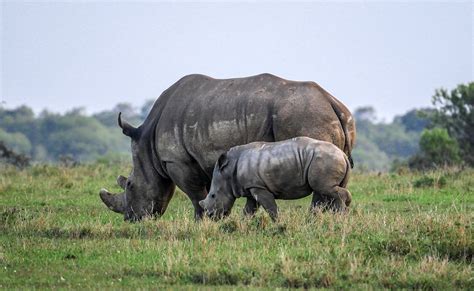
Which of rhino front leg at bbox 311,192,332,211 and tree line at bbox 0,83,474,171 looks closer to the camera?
rhino front leg at bbox 311,192,332,211

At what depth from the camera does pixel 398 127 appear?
304 feet

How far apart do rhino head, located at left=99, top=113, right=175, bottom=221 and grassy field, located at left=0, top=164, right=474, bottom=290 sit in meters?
0.45

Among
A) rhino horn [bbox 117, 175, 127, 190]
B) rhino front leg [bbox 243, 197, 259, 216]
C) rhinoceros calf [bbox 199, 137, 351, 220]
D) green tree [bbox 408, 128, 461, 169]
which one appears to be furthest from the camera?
green tree [bbox 408, 128, 461, 169]

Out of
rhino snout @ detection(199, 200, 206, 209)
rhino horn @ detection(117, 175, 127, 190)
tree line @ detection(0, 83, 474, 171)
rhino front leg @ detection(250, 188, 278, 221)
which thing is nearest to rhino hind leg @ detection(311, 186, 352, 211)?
rhino front leg @ detection(250, 188, 278, 221)

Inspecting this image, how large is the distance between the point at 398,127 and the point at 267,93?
78.3 metres

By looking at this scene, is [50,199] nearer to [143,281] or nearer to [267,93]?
[267,93]

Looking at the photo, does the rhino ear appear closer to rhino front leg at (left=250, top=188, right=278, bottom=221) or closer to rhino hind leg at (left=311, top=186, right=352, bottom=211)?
rhino front leg at (left=250, top=188, right=278, bottom=221)

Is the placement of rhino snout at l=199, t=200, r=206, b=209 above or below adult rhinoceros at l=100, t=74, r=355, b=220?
below

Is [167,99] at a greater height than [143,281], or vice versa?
[167,99]

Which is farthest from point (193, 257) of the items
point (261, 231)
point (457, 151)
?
point (457, 151)

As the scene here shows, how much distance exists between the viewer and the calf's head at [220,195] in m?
15.0

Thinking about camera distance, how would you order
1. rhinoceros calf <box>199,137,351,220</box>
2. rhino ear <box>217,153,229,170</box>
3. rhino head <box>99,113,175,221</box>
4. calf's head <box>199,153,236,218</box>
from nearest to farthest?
rhinoceros calf <box>199,137,351,220</box> → rhino ear <box>217,153,229,170</box> → calf's head <box>199,153,236,218</box> → rhino head <box>99,113,175,221</box>

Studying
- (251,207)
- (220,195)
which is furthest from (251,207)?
(220,195)

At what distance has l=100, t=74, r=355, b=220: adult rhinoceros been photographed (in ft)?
49.7
